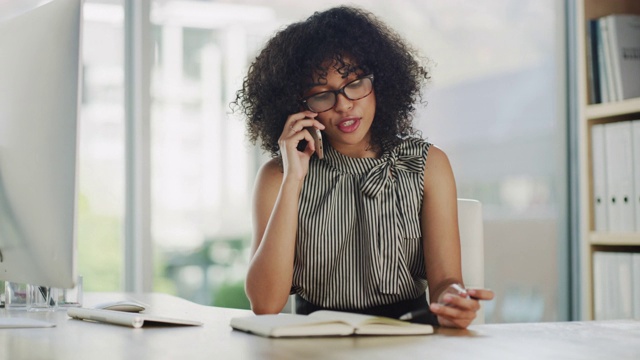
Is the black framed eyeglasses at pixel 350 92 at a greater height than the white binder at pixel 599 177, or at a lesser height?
greater

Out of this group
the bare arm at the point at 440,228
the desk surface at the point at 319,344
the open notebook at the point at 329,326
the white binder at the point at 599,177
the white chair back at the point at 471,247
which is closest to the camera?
the desk surface at the point at 319,344

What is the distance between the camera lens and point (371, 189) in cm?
201

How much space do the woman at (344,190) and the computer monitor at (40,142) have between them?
651mm

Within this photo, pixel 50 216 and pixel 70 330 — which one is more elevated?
pixel 50 216

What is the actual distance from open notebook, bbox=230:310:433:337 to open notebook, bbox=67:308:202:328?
0.15m

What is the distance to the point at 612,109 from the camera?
10.0 ft

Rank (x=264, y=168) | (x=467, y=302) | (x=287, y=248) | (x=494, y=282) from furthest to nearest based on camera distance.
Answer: (x=494, y=282), (x=264, y=168), (x=287, y=248), (x=467, y=302)

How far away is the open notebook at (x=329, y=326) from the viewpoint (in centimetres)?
123

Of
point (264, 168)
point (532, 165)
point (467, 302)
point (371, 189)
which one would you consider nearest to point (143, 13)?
point (264, 168)

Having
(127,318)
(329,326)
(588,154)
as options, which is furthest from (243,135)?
(329,326)

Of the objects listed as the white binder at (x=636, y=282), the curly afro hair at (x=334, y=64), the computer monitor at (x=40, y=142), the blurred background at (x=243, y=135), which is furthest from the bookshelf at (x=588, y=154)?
the computer monitor at (x=40, y=142)

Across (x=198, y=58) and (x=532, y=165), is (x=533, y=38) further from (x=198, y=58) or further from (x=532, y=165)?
Answer: (x=198, y=58)

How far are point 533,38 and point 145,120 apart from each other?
1891 mm

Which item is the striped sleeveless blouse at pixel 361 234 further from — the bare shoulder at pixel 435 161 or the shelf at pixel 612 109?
the shelf at pixel 612 109
